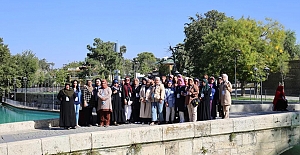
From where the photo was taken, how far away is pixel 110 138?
7668 millimetres

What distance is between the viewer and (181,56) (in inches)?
1965

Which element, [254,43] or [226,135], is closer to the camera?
[226,135]

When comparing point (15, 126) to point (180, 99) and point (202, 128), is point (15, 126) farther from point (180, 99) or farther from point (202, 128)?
point (202, 128)

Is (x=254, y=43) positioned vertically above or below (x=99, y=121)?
above

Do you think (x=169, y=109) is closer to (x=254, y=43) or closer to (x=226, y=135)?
(x=226, y=135)

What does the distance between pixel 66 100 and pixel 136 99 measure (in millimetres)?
2540

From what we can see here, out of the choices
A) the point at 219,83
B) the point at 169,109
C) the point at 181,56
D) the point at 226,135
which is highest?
the point at 181,56


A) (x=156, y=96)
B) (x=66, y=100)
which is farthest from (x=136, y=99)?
(x=66, y=100)

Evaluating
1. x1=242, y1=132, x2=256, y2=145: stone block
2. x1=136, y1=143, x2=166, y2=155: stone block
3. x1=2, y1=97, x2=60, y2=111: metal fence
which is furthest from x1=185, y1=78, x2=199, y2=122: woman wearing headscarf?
x1=2, y1=97, x2=60, y2=111: metal fence

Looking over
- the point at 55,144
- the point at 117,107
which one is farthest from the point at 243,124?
the point at 55,144

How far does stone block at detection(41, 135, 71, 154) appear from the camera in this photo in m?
6.90

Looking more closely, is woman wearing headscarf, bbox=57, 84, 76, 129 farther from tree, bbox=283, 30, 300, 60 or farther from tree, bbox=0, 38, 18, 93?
tree, bbox=283, 30, 300, 60

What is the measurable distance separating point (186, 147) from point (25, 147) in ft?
13.3

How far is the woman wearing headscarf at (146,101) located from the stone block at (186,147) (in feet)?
7.08
